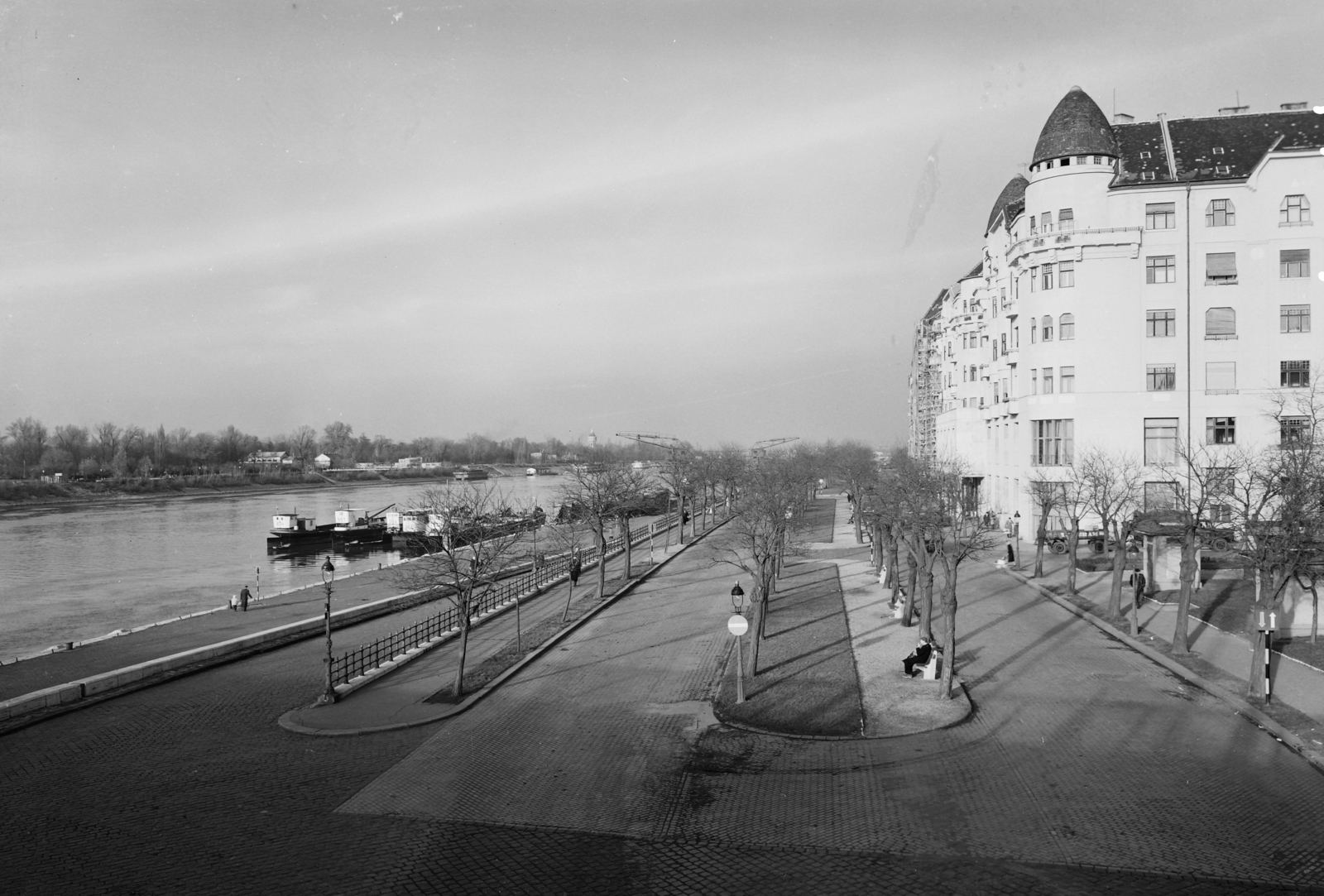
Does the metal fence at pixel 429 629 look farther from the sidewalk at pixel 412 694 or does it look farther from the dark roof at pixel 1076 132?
the dark roof at pixel 1076 132

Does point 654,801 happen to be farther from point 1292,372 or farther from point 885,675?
point 1292,372

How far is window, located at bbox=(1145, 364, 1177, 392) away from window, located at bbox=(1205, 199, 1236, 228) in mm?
7381

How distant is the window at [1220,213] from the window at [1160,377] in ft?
24.2

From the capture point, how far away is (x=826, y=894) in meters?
11.4

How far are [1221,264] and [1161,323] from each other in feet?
12.7

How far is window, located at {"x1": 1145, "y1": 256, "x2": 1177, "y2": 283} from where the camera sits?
155ft

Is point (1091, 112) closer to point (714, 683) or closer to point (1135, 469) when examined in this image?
point (1135, 469)

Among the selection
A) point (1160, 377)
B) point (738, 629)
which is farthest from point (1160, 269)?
point (738, 629)

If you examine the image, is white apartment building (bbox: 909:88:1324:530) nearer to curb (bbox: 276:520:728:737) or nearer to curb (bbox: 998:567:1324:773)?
curb (bbox: 998:567:1324:773)

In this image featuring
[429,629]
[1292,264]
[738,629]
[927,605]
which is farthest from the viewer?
[1292,264]

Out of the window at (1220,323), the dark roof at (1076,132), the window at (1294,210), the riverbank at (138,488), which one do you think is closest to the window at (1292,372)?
the window at (1220,323)

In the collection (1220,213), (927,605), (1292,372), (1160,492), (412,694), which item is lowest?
(412,694)

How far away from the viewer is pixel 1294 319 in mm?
45906

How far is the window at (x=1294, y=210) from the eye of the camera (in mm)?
44812
